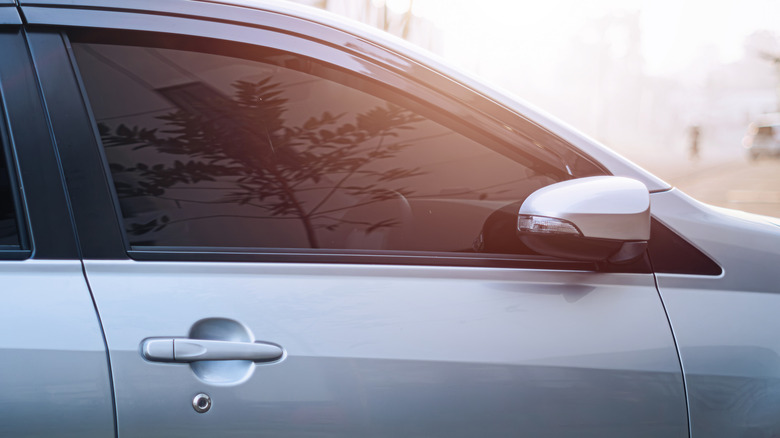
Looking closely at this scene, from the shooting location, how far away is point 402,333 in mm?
1308

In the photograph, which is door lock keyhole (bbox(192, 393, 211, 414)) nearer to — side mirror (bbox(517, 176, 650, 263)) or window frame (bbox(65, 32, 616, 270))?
window frame (bbox(65, 32, 616, 270))

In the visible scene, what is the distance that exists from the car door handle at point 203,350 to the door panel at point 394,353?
0.01 m

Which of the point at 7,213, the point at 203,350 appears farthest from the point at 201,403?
the point at 7,213

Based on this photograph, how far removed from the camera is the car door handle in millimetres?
1260

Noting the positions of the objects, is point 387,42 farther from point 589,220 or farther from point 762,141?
point 762,141

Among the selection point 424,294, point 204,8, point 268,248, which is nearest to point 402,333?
point 424,294

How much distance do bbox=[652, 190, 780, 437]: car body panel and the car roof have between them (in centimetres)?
14

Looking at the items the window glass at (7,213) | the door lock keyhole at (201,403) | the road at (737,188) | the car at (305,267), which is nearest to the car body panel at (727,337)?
the car at (305,267)

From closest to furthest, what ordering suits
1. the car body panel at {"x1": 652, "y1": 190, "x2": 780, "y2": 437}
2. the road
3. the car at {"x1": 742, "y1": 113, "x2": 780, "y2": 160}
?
1. the car body panel at {"x1": 652, "y1": 190, "x2": 780, "y2": 437}
2. the road
3. the car at {"x1": 742, "y1": 113, "x2": 780, "y2": 160}

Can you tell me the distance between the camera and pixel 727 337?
1377mm

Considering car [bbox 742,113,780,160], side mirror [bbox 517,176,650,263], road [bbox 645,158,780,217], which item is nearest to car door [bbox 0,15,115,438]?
side mirror [bbox 517,176,650,263]

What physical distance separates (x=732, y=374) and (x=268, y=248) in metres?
0.95

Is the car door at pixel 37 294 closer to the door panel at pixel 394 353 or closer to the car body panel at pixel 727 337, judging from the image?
the door panel at pixel 394 353

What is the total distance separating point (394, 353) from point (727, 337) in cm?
67
